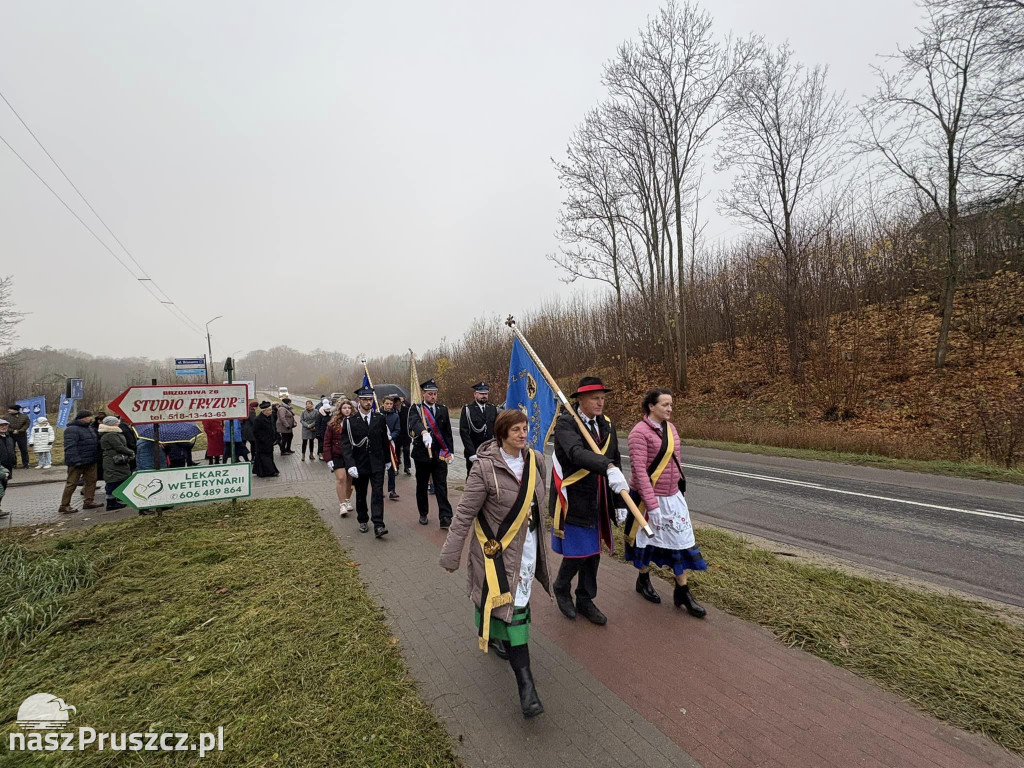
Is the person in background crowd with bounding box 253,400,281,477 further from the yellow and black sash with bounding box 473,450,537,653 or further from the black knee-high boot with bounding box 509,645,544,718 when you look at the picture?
the black knee-high boot with bounding box 509,645,544,718

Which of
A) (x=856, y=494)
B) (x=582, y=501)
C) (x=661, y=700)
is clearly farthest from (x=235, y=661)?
(x=856, y=494)

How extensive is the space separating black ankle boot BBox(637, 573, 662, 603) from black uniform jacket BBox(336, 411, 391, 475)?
3.87 metres

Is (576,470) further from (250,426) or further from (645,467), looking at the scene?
(250,426)

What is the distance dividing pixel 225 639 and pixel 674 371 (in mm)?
21023

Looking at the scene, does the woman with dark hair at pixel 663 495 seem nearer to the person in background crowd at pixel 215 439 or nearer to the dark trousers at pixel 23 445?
the person in background crowd at pixel 215 439

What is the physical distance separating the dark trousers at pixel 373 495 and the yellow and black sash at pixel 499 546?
371 cm

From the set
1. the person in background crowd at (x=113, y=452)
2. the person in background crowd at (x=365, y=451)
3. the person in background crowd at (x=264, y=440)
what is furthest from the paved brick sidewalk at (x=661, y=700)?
the person in background crowd at (x=264, y=440)

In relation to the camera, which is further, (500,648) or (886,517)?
(886,517)

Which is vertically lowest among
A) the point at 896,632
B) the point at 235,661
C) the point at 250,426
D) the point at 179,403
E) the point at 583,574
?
the point at 896,632

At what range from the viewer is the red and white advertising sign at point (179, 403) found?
703cm

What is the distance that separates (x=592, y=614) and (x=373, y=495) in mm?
3756

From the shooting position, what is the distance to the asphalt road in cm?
501

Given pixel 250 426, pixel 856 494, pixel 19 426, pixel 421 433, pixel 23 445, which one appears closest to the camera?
pixel 421 433

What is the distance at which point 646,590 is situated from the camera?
4262 mm
